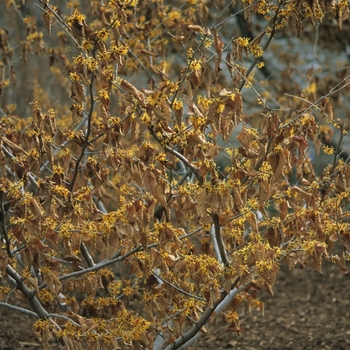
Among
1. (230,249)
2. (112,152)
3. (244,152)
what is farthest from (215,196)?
(230,249)

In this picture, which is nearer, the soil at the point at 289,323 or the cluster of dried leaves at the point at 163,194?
the cluster of dried leaves at the point at 163,194

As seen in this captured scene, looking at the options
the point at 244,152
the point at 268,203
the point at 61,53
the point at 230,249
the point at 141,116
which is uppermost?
the point at 61,53

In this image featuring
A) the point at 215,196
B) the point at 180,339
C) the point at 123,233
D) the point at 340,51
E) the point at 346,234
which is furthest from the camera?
the point at 340,51

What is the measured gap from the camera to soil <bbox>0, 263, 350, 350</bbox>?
4797 mm

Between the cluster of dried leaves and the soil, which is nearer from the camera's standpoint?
the cluster of dried leaves

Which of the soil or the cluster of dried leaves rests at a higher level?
the cluster of dried leaves

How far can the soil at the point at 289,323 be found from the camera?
15.7ft

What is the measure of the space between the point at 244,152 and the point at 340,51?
215 inches

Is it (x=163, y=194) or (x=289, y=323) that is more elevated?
(x=163, y=194)

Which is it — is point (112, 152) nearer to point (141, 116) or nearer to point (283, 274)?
point (141, 116)

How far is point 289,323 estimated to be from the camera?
532 cm

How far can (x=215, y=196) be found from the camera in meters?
2.77

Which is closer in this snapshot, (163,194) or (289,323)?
(163,194)

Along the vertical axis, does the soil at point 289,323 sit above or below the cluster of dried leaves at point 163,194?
below
